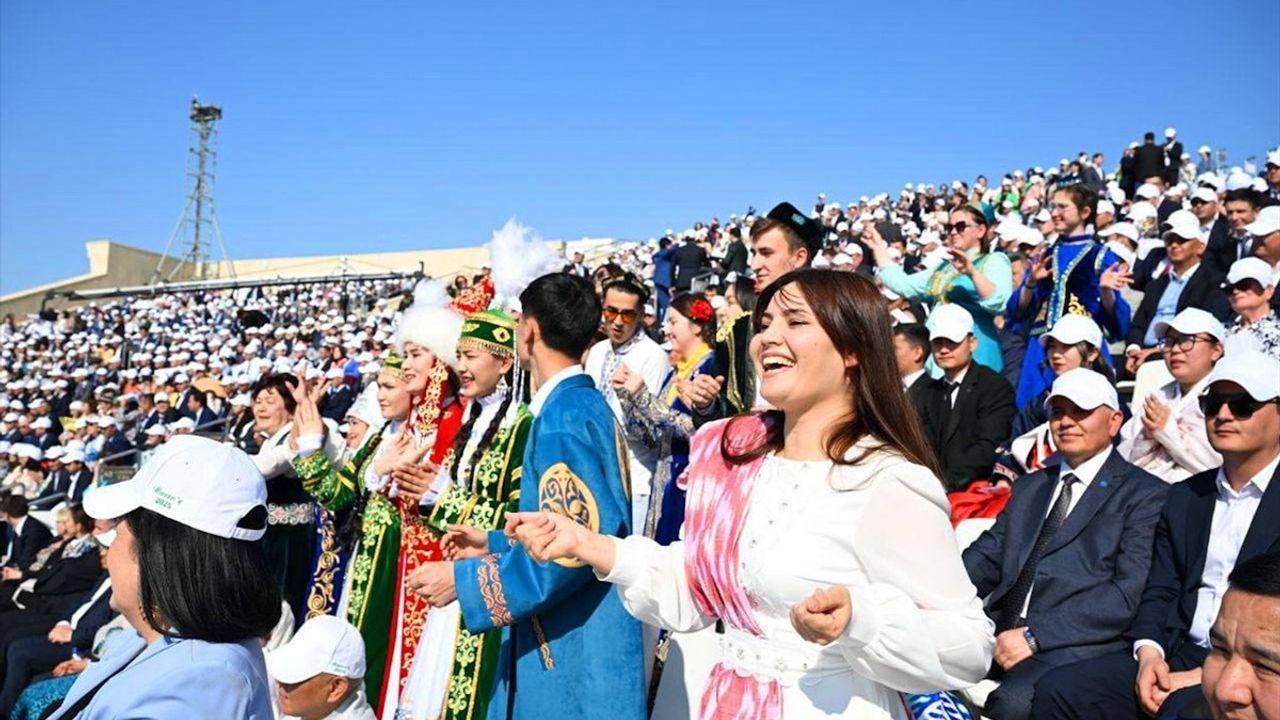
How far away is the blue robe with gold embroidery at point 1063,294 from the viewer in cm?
755

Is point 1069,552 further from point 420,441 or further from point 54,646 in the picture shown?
point 54,646

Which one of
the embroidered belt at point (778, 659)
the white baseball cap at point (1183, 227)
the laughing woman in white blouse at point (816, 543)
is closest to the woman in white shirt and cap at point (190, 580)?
the laughing woman in white blouse at point (816, 543)

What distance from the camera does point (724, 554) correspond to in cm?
250

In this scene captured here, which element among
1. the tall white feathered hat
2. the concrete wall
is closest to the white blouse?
the tall white feathered hat

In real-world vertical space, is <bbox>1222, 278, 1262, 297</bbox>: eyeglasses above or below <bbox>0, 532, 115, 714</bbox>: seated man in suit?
above

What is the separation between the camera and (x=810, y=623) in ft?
6.54

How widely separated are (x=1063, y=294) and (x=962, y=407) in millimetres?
1745

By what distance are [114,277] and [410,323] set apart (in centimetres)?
4400

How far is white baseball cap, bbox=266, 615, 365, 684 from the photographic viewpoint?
3979mm

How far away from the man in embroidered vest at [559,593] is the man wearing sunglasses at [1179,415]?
3.17 m

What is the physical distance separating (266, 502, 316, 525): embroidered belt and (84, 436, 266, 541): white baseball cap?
146 inches

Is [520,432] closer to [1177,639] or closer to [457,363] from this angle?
[457,363]

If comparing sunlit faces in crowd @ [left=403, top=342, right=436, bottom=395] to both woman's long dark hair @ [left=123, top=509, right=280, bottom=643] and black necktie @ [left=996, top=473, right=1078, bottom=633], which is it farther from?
black necktie @ [left=996, top=473, right=1078, bottom=633]

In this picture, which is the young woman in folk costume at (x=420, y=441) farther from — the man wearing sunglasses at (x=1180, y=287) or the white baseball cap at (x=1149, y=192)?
the white baseball cap at (x=1149, y=192)
